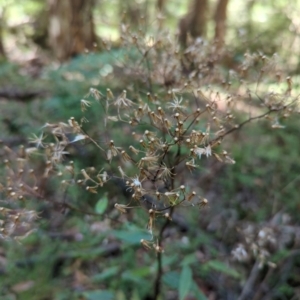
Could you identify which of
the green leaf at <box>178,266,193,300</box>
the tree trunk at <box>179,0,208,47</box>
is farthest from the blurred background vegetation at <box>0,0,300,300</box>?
the tree trunk at <box>179,0,208,47</box>

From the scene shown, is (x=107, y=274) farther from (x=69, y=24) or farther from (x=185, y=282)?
(x=69, y=24)

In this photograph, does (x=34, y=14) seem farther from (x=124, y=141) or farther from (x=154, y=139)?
(x=154, y=139)

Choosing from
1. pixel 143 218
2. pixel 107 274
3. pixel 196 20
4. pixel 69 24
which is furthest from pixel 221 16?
pixel 107 274

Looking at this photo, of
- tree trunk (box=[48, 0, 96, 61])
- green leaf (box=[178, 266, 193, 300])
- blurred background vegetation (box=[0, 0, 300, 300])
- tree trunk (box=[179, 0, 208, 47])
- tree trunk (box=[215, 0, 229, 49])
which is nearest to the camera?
green leaf (box=[178, 266, 193, 300])

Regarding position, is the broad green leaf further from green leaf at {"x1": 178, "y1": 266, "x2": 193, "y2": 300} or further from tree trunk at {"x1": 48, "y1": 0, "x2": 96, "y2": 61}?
tree trunk at {"x1": 48, "y1": 0, "x2": 96, "y2": 61}

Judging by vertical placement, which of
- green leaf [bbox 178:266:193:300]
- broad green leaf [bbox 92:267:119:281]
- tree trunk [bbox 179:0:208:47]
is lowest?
broad green leaf [bbox 92:267:119:281]

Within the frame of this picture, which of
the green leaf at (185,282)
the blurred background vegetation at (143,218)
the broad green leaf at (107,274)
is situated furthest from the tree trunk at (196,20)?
the green leaf at (185,282)

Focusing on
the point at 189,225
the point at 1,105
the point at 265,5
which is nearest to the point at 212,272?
the point at 189,225

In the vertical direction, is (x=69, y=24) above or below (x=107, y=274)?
above
